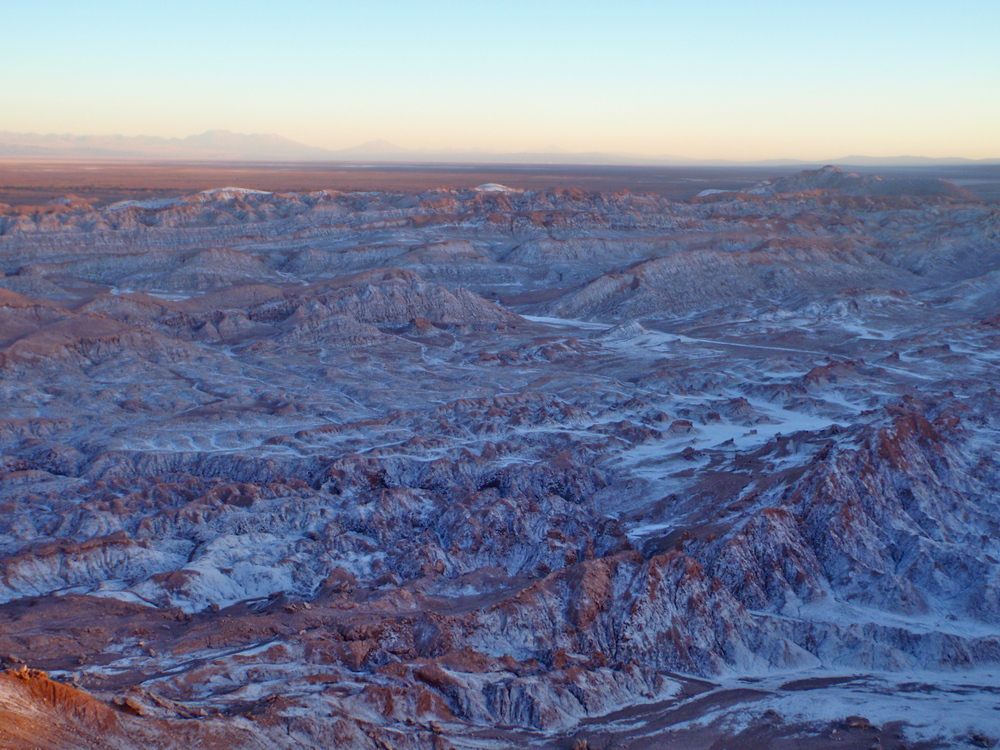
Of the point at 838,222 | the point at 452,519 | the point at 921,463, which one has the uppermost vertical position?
the point at 838,222

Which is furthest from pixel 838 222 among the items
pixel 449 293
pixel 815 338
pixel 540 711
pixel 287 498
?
pixel 540 711

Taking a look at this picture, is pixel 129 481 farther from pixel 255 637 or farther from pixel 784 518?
pixel 784 518

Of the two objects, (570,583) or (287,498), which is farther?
(287,498)

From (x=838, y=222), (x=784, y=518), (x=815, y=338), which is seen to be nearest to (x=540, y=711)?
(x=784, y=518)

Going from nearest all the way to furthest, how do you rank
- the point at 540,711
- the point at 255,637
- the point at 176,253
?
the point at 540,711 < the point at 255,637 < the point at 176,253

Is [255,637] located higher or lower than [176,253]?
lower

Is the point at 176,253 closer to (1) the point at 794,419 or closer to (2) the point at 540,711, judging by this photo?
(1) the point at 794,419

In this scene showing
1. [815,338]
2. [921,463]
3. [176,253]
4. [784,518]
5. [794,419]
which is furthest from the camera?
[176,253]
